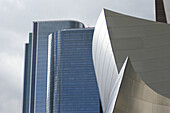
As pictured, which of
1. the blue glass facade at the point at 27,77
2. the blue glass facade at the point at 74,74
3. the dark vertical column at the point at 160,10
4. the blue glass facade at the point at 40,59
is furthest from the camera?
the blue glass facade at the point at 27,77

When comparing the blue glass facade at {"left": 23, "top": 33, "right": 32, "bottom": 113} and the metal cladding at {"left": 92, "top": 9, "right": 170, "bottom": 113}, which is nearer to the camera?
the metal cladding at {"left": 92, "top": 9, "right": 170, "bottom": 113}

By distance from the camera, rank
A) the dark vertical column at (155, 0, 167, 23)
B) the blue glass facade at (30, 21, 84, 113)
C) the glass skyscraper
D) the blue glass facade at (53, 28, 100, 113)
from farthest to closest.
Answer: the blue glass facade at (30, 21, 84, 113), the glass skyscraper, the blue glass facade at (53, 28, 100, 113), the dark vertical column at (155, 0, 167, 23)

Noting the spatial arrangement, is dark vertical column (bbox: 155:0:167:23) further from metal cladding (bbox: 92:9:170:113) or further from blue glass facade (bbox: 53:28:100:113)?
blue glass facade (bbox: 53:28:100:113)

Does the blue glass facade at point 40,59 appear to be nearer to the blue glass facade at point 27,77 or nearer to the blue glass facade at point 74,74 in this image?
the blue glass facade at point 27,77

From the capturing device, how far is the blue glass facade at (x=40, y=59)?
9762 cm

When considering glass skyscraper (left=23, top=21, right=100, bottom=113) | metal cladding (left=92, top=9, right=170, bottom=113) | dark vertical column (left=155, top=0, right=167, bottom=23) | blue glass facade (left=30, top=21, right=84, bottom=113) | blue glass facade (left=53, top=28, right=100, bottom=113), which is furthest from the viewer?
blue glass facade (left=30, top=21, right=84, bottom=113)

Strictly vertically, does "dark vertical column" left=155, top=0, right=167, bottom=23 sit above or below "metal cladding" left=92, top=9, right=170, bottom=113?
above

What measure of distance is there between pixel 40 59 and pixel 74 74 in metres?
18.0

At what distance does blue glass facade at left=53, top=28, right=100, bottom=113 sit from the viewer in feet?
271

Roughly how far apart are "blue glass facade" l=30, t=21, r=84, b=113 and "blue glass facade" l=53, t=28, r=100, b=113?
947 cm

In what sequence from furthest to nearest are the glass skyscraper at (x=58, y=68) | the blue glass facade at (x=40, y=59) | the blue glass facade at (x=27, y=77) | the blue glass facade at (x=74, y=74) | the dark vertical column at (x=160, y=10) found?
the blue glass facade at (x=27, y=77) → the blue glass facade at (x=40, y=59) → the glass skyscraper at (x=58, y=68) → the blue glass facade at (x=74, y=74) → the dark vertical column at (x=160, y=10)

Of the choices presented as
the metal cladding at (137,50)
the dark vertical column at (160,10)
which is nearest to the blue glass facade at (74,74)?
the dark vertical column at (160,10)

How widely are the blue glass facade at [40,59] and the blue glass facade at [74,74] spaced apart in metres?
9.47

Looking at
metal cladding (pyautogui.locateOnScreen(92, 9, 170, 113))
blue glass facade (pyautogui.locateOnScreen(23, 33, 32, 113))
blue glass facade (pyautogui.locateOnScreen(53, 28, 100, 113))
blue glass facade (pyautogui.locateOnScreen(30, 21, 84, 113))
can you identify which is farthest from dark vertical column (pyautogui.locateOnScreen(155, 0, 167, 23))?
blue glass facade (pyautogui.locateOnScreen(23, 33, 32, 113))
